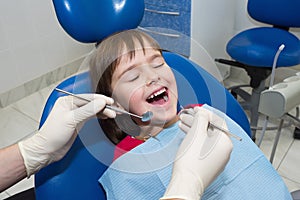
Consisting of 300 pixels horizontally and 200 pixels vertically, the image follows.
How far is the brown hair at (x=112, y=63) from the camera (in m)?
0.94

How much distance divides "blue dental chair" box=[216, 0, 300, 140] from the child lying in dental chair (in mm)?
888

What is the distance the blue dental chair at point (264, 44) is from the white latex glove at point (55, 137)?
3.73 feet

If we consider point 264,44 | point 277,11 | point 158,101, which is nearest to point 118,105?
point 158,101

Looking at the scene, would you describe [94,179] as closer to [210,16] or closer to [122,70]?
[122,70]

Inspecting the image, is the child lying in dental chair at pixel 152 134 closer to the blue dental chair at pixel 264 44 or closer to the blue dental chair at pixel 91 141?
the blue dental chair at pixel 91 141

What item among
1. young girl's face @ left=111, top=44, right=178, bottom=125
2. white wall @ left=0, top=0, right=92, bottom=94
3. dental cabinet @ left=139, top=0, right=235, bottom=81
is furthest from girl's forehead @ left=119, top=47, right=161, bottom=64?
white wall @ left=0, top=0, right=92, bottom=94

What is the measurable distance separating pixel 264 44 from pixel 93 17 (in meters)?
0.96

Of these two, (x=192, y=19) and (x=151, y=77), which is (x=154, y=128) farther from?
(x=192, y=19)

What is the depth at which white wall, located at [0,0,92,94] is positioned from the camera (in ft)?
7.29

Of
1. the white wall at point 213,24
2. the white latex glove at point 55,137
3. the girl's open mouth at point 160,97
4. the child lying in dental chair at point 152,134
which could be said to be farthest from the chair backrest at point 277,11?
the white latex glove at point 55,137

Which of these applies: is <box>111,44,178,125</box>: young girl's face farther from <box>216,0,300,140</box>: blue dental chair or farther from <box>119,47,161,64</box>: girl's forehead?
<box>216,0,300,140</box>: blue dental chair

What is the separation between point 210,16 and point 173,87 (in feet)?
4.51

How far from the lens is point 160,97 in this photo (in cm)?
95

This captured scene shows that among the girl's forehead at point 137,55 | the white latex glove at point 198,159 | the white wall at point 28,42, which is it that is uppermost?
the girl's forehead at point 137,55
